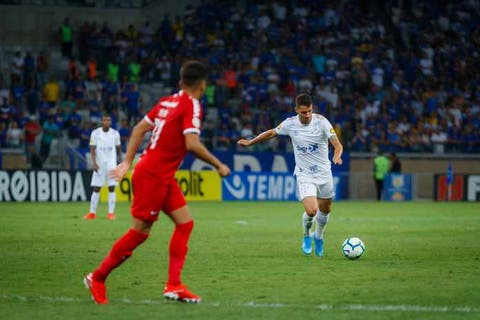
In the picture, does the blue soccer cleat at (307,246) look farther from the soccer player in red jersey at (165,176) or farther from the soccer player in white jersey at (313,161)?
the soccer player in red jersey at (165,176)

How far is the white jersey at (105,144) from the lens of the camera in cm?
2522

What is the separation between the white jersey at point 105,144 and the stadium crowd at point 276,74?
10.2 m

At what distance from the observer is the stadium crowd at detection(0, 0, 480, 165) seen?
123 ft

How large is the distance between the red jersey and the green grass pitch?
4.39 feet

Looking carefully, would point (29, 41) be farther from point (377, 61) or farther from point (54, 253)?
point (54, 253)

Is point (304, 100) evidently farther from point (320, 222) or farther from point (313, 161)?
point (320, 222)

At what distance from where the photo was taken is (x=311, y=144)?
623 inches

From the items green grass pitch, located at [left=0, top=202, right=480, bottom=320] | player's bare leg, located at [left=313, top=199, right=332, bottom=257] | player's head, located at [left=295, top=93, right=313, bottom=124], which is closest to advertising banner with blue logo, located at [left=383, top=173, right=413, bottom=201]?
green grass pitch, located at [left=0, top=202, right=480, bottom=320]

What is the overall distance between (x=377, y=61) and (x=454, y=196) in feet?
22.7

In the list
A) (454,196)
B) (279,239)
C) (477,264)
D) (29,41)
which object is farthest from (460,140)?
(477,264)

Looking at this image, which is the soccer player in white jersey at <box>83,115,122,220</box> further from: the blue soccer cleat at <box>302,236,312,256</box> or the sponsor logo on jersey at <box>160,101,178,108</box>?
the sponsor logo on jersey at <box>160,101,178,108</box>

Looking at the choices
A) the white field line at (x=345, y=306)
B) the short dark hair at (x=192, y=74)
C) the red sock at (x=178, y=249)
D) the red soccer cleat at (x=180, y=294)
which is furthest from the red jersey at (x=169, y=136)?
the white field line at (x=345, y=306)

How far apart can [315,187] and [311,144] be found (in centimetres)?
66

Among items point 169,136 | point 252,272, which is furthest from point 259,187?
point 169,136
